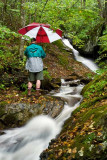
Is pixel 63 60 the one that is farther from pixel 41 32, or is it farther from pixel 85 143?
pixel 85 143

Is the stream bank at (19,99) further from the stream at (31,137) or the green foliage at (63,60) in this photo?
the green foliage at (63,60)

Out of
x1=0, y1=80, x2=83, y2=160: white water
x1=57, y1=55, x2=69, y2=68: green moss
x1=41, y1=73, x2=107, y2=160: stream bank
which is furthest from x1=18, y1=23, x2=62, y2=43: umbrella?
x1=57, y1=55, x2=69, y2=68: green moss

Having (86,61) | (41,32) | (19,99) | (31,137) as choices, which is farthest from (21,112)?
(86,61)

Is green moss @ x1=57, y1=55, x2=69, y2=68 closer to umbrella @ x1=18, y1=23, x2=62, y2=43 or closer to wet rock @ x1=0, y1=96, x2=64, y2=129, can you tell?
umbrella @ x1=18, y1=23, x2=62, y2=43

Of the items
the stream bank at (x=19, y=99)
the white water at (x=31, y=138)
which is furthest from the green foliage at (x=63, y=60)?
the white water at (x=31, y=138)

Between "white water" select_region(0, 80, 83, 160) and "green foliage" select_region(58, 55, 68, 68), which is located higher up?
"green foliage" select_region(58, 55, 68, 68)

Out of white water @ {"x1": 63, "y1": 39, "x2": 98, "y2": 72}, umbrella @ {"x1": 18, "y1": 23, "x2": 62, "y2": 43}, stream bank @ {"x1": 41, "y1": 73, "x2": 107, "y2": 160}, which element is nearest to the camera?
stream bank @ {"x1": 41, "y1": 73, "x2": 107, "y2": 160}

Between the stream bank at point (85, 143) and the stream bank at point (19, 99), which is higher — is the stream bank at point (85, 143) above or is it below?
above

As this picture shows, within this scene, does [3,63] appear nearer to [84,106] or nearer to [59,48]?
[84,106]

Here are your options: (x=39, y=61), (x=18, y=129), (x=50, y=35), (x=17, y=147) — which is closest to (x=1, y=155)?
(x=17, y=147)

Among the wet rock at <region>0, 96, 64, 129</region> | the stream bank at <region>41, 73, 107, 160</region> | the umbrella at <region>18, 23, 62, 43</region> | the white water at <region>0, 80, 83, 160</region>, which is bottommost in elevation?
the white water at <region>0, 80, 83, 160</region>

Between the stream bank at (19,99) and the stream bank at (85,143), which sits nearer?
the stream bank at (85,143)

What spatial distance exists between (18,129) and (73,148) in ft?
7.81

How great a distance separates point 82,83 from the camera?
9305 millimetres
